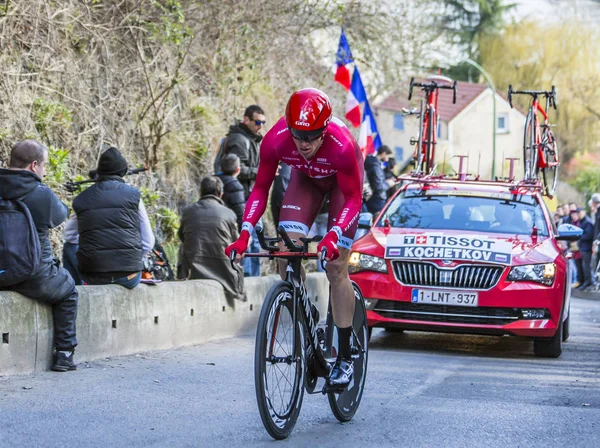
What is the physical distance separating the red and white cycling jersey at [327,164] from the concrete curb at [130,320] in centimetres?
253

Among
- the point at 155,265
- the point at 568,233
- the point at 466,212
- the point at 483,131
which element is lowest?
the point at 155,265

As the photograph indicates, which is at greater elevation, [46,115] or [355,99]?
[355,99]

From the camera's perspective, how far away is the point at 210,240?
11820mm

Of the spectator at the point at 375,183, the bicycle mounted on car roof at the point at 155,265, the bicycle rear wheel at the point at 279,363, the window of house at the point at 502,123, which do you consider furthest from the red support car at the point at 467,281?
the window of house at the point at 502,123

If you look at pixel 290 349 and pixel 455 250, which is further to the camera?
pixel 455 250

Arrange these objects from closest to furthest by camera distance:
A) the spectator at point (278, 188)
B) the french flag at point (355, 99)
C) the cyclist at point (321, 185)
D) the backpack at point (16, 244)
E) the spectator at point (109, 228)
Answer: the cyclist at point (321, 185) → the backpack at point (16, 244) → the spectator at point (109, 228) → the spectator at point (278, 188) → the french flag at point (355, 99)

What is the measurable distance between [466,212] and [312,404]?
4.88 m

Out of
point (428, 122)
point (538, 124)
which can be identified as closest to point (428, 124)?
point (428, 122)

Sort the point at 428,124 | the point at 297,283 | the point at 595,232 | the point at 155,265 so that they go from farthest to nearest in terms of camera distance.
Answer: the point at 595,232, the point at 428,124, the point at 155,265, the point at 297,283

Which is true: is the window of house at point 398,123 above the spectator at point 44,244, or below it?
above

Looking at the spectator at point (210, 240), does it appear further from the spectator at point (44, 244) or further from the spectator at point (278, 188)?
the spectator at point (44, 244)

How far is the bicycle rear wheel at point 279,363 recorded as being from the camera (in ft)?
19.1

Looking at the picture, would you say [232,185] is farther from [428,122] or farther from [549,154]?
[549,154]

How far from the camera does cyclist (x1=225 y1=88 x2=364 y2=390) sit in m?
6.24
